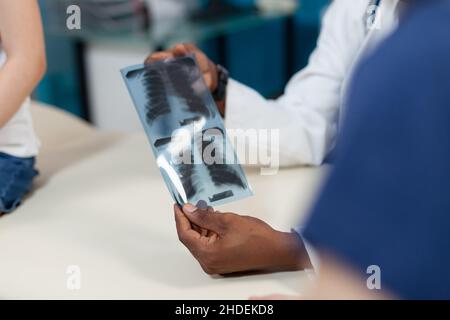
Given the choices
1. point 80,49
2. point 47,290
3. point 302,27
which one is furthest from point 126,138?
point 302,27

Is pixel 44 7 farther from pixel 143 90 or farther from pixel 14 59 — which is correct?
pixel 143 90

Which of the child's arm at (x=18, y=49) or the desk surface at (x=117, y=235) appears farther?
the child's arm at (x=18, y=49)

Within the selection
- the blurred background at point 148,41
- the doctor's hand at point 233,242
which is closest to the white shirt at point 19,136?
the doctor's hand at point 233,242

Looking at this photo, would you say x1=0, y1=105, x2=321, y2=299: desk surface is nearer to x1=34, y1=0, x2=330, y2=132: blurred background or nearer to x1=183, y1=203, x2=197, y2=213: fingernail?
x1=183, y1=203, x2=197, y2=213: fingernail

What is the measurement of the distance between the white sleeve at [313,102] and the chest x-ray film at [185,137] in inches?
6.4

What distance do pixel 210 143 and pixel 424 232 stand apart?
465 millimetres

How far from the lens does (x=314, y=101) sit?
3.81 ft

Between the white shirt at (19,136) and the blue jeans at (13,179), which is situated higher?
the white shirt at (19,136)

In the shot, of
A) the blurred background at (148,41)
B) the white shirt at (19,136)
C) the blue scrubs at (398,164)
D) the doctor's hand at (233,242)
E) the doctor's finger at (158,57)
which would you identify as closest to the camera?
the blue scrubs at (398,164)

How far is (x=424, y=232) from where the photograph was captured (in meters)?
0.44

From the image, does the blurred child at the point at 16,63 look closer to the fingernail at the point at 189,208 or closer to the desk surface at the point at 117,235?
the desk surface at the point at 117,235

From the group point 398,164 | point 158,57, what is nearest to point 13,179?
point 158,57

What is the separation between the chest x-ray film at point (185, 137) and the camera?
2.74 ft

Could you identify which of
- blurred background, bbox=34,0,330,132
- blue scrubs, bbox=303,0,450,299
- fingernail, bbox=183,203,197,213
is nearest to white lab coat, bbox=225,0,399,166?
fingernail, bbox=183,203,197,213
